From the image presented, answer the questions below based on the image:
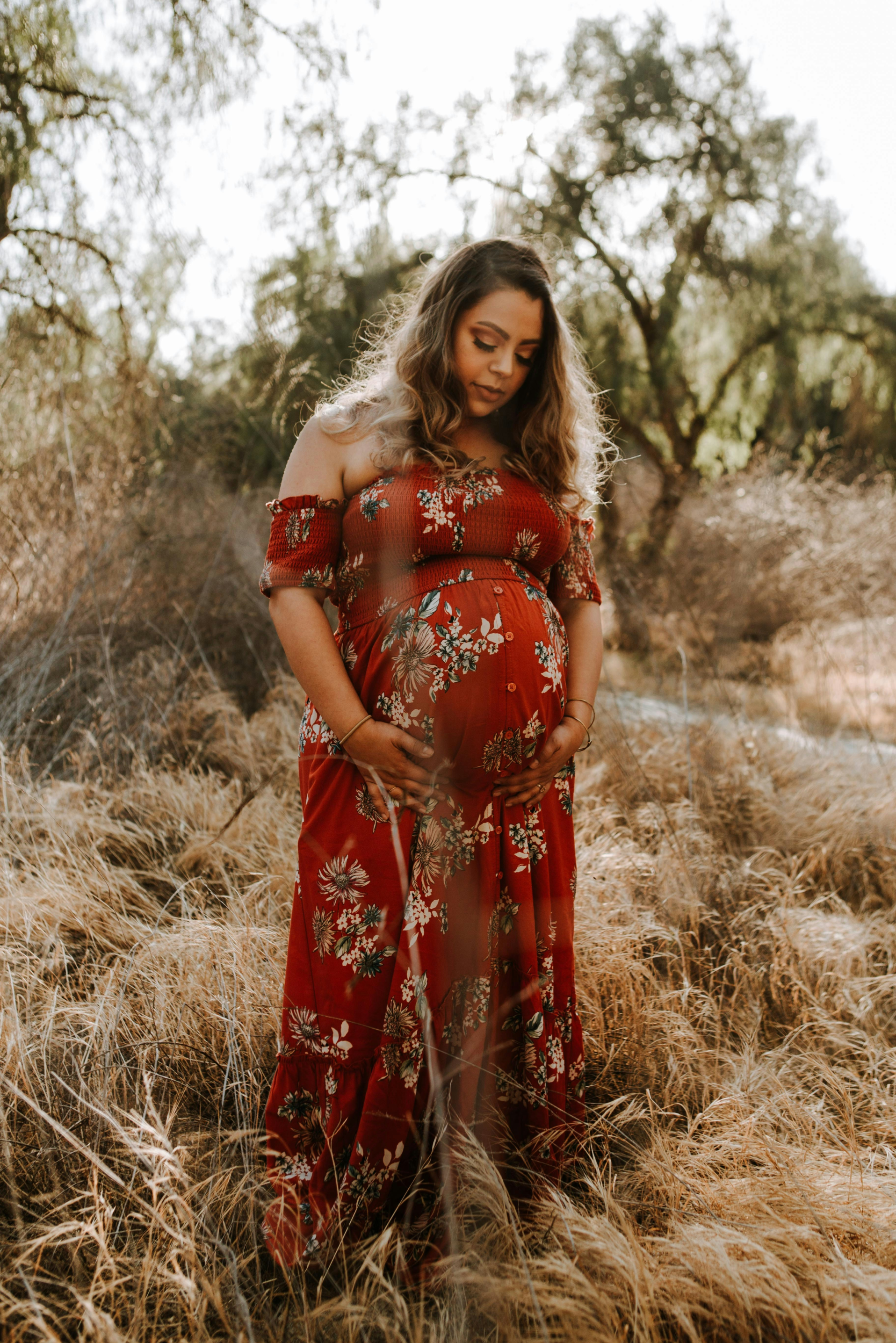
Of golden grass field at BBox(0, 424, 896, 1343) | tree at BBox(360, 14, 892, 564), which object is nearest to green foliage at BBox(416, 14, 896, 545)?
tree at BBox(360, 14, 892, 564)

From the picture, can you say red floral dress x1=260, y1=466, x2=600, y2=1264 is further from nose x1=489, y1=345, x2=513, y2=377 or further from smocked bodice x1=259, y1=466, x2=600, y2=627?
nose x1=489, y1=345, x2=513, y2=377

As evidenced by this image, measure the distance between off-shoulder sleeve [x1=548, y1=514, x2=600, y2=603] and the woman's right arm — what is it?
547mm

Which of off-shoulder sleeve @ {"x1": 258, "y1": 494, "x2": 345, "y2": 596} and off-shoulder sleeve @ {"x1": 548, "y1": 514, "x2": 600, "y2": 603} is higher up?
off-shoulder sleeve @ {"x1": 548, "y1": 514, "x2": 600, "y2": 603}

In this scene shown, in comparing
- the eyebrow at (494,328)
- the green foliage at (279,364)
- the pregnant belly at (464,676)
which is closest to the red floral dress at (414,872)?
the pregnant belly at (464,676)

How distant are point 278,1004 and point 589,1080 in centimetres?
75

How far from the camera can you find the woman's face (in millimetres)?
1551

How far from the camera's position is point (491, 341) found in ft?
5.11

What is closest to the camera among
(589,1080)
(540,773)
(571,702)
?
(540,773)

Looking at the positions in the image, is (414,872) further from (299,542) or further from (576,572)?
(576,572)

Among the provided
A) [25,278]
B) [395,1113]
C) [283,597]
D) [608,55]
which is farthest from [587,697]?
[608,55]

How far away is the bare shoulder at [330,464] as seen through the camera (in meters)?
1.46

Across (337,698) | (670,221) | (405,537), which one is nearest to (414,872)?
(337,698)

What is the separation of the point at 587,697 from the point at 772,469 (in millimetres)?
8266

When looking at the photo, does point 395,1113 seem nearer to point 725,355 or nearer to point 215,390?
point 215,390
